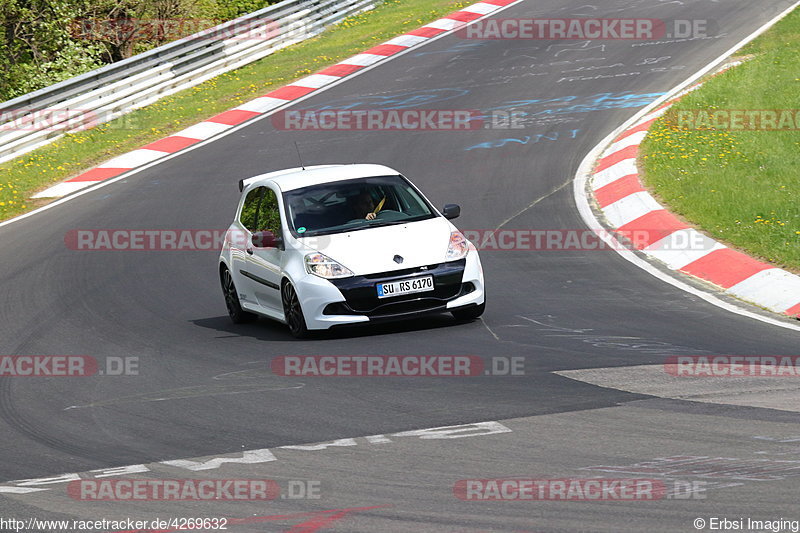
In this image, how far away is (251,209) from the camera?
12.9m

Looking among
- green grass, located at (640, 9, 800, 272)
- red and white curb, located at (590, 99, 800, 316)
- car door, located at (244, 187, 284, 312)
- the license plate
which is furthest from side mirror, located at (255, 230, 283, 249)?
green grass, located at (640, 9, 800, 272)

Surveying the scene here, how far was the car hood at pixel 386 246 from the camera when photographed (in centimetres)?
1087

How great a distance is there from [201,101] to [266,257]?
14178 mm

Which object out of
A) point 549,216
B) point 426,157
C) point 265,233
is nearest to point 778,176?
point 549,216

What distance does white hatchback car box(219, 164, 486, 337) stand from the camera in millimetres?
10828

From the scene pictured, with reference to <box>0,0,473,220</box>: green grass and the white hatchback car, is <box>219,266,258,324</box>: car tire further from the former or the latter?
<box>0,0,473,220</box>: green grass

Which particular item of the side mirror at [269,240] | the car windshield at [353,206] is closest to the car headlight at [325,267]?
the car windshield at [353,206]

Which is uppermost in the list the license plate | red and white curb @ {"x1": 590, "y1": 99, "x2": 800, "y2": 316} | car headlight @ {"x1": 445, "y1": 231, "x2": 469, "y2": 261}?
car headlight @ {"x1": 445, "y1": 231, "x2": 469, "y2": 261}

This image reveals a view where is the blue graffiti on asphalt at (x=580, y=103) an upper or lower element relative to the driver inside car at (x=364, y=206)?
lower

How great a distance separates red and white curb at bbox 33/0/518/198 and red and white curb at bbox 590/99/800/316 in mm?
8196

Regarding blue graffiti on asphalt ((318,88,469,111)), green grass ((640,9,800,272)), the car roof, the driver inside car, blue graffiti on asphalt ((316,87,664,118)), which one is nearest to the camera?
the driver inside car

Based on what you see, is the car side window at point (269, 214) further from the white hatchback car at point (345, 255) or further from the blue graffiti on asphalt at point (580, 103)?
the blue graffiti on asphalt at point (580, 103)

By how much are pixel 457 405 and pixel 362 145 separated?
42.7 ft

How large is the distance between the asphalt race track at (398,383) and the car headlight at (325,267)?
61 centimetres
